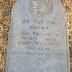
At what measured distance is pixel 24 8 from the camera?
6.30 m

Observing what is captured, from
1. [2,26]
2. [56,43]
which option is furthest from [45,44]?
[2,26]

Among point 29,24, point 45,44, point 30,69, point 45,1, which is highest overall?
point 45,1

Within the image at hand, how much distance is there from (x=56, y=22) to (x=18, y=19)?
780mm

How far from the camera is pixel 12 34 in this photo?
242 inches

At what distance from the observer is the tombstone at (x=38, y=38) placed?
19.8 ft

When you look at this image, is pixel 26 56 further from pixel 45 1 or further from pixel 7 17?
pixel 7 17

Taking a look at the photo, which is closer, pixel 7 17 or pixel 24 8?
pixel 24 8

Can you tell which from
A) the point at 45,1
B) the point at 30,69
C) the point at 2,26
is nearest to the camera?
the point at 30,69

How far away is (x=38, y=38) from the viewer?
6215mm

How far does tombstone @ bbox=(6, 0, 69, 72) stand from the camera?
19.8 ft

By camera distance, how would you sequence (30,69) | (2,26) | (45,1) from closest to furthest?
(30,69)
(45,1)
(2,26)

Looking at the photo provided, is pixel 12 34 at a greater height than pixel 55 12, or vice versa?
pixel 55 12

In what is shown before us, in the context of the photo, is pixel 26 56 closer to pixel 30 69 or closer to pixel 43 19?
pixel 30 69

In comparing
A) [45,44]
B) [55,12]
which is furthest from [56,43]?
[55,12]
